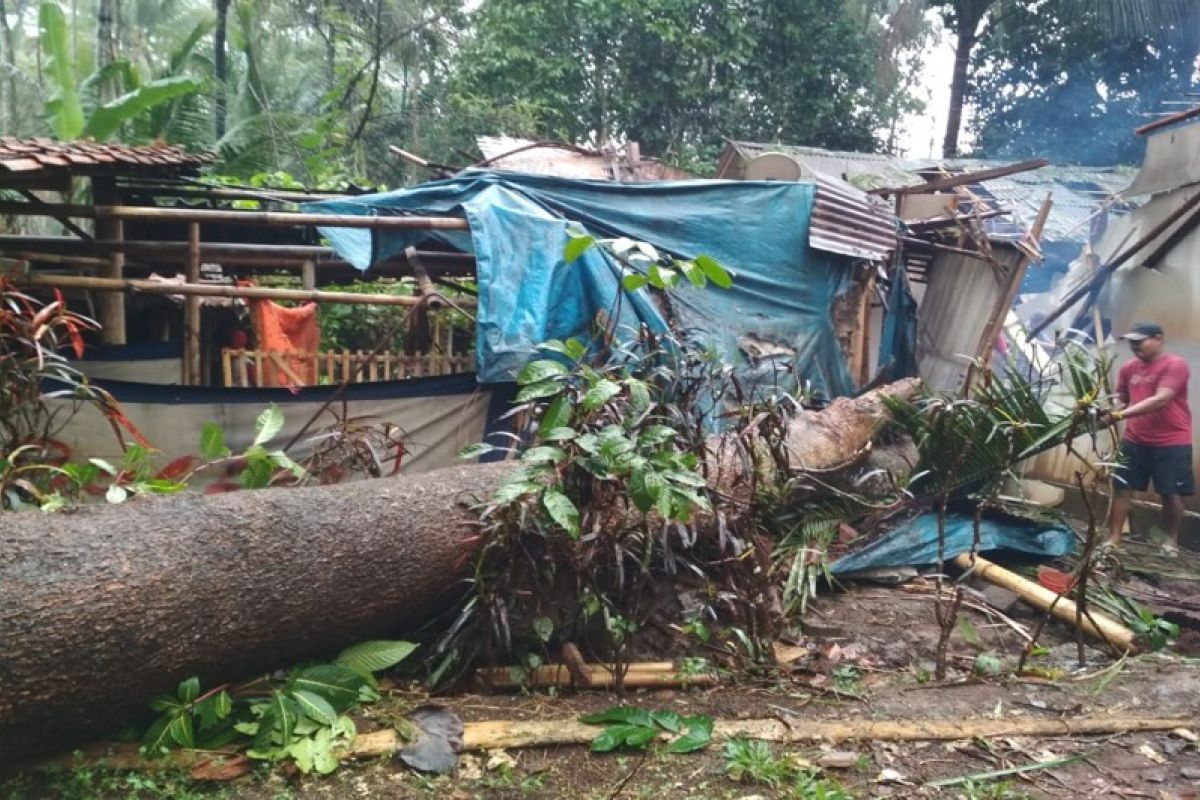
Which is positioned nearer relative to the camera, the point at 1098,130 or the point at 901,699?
the point at 901,699

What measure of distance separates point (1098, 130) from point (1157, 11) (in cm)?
352

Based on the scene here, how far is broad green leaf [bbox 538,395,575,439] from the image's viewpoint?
365 cm

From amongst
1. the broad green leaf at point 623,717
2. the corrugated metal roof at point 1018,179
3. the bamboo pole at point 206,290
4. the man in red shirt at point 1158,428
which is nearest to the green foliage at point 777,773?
the broad green leaf at point 623,717

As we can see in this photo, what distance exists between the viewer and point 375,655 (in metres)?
3.51

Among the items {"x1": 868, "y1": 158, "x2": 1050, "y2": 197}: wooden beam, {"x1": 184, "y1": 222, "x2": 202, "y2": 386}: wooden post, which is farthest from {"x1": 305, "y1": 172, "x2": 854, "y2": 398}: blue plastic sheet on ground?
{"x1": 868, "y1": 158, "x2": 1050, "y2": 197}: wooden beam

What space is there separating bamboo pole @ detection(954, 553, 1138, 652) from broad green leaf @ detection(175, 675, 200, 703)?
305cm

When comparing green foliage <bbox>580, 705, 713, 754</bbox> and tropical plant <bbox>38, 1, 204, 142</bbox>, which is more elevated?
tropical plant <bbox>38, 1, 204, 142</bbox>

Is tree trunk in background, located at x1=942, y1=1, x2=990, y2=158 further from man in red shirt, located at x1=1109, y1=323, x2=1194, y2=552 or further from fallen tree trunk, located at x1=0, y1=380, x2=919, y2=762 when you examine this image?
fallen tree trunk, located at x1=0, y1=380, x2=919, y2=762

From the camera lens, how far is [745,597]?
3.86 metres

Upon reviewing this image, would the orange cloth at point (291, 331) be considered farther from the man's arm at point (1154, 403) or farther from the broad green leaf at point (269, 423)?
the man's arm at point (1154, 403)

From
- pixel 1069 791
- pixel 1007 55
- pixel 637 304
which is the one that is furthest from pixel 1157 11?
pixel 1069 791

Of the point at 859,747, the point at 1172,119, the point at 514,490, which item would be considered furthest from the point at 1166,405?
the point at 514,490

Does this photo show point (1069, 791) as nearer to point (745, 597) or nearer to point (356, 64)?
point (745, 597)

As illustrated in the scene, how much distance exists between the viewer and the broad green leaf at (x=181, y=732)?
2.95m
